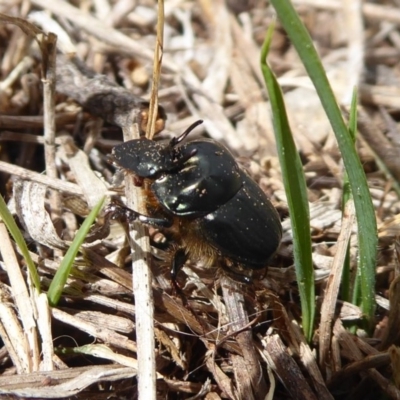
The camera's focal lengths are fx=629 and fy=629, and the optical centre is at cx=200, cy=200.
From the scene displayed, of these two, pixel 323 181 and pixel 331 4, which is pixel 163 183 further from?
pixel 331 4

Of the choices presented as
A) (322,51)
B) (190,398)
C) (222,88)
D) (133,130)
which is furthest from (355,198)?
(322,51)

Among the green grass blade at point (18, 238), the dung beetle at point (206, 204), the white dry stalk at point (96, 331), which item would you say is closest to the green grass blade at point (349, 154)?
the dung beetle at point (206, 204)

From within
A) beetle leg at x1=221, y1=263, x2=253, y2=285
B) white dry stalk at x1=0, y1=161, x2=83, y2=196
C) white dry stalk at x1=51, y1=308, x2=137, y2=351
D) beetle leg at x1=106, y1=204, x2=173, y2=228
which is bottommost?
white dry stalk at x1=51, y1=308, x2=137, y2=351

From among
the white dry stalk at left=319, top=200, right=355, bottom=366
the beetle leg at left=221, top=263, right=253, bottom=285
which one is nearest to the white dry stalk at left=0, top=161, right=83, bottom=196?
the beetle leg at left=221, top=263, right=253, bottom=285

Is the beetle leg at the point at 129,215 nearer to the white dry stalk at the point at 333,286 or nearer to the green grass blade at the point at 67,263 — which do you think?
the green grass blade at the point at 67,263

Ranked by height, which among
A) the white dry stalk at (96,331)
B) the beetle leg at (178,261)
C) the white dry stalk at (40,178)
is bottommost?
the white dry stalk at (96,331)

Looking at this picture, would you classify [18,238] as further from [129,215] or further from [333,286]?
[333,286]

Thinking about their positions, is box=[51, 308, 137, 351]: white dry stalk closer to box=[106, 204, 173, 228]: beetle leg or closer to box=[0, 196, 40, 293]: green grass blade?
box=[0, 196, 40, 293]: green grass blade
